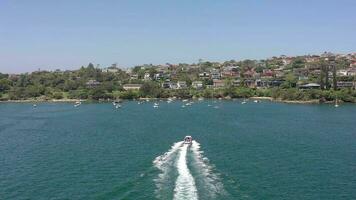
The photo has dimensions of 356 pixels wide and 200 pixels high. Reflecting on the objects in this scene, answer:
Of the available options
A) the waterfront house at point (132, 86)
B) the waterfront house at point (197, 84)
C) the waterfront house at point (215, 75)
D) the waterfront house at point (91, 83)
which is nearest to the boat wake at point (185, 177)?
the waterfront house at point (132, 86)

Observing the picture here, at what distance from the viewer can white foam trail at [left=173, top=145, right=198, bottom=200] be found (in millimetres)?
21039

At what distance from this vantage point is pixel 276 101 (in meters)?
83.0

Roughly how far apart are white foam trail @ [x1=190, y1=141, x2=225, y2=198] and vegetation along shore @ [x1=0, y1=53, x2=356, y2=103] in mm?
54432

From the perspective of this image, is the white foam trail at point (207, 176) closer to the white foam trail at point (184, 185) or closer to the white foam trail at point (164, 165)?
the white foam trail at point (184, 185)

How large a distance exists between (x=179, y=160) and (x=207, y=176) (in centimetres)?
411

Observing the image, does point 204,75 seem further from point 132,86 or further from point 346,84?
point 346,84

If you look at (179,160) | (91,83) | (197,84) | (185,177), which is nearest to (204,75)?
(197,84)

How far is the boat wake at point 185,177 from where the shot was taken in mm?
21500

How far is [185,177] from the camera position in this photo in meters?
24.0

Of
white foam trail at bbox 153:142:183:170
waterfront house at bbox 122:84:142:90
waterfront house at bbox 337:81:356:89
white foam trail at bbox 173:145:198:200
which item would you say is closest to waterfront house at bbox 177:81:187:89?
waterfront house at bbox 122:84:142:90

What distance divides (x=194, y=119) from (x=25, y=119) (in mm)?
18457

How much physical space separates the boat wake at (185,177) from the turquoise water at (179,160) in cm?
5

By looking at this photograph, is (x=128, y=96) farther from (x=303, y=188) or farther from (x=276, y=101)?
(x=303, y=188)

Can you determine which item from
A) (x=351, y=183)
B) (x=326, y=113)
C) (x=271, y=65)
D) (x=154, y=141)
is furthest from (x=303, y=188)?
(x=271, y=65)
